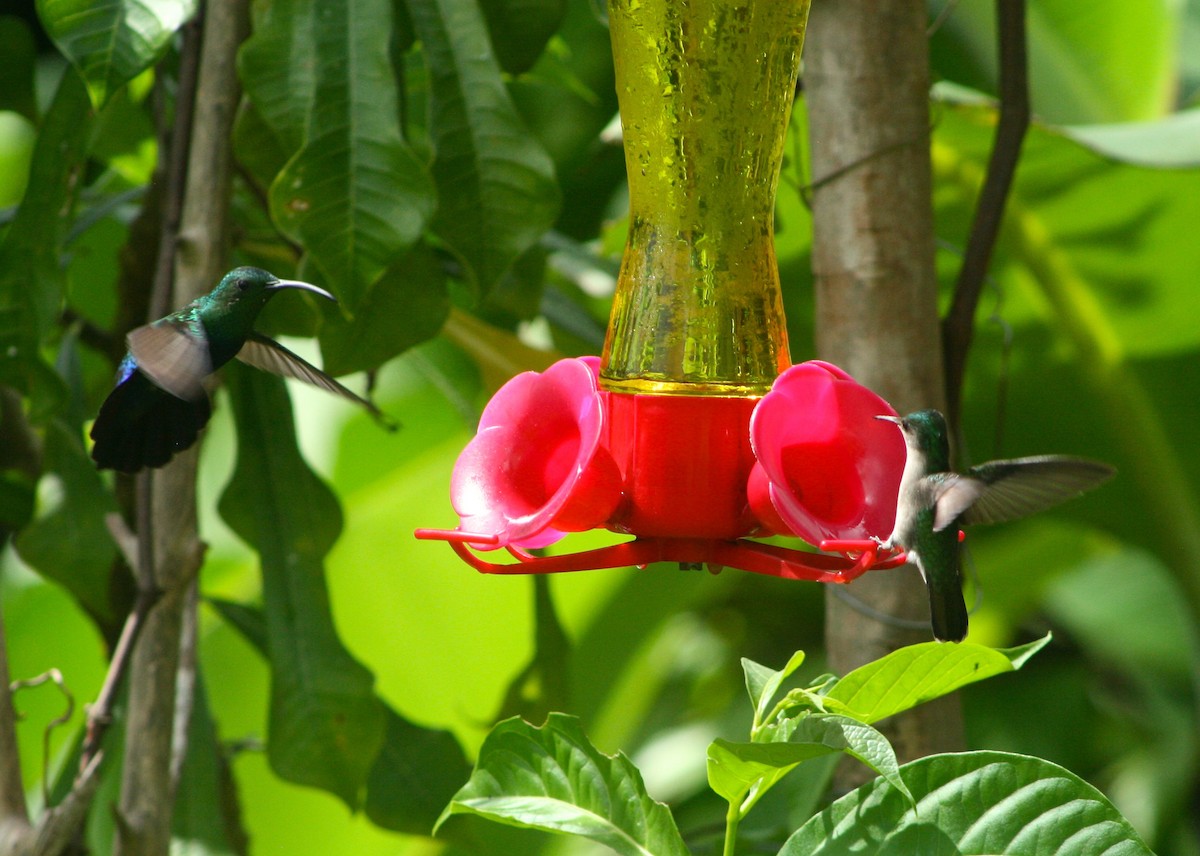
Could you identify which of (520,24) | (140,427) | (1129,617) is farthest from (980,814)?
(1129,617)

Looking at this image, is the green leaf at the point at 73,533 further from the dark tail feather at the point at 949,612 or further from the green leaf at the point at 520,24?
the dark tail feather at the point at 949,612

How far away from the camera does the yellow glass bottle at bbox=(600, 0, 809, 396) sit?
1.29m

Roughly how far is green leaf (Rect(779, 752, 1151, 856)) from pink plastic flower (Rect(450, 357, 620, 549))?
36 cm

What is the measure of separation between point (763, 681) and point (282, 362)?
2.56 feet

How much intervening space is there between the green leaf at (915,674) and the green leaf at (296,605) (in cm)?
86

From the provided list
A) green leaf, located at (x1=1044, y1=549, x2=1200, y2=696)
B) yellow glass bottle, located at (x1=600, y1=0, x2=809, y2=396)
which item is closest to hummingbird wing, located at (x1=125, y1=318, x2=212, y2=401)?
yellow glass bottle, located at (x1=600, y1=0, x2=809, y2=396)

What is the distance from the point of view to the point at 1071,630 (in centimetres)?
496

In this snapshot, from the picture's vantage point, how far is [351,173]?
1.39 metres

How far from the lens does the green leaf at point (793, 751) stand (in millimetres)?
945

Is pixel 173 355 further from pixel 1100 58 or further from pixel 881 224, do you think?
pixel 1100 58

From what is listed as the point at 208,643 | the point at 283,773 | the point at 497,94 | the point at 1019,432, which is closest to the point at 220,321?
the point at 497,94

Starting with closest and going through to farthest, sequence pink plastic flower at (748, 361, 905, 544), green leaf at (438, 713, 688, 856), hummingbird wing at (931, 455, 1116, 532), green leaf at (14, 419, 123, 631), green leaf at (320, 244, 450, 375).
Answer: green leaf at (438, 713, 688, 856) < pink plastic flower at (748, 361, 905, 544) < hummingbird wing at (931, 455, 1116, 532) < green leaf at (320, 244, 450, 375) < green leaf at (14, 419, 123, 631)

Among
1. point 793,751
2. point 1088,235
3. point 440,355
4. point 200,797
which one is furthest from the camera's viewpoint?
point 440,355

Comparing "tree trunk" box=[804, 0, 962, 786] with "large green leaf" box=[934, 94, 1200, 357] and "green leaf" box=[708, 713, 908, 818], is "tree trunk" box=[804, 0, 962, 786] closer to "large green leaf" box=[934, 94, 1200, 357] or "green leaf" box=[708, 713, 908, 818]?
"green leaf" box=[708, 713, 908, 818]
